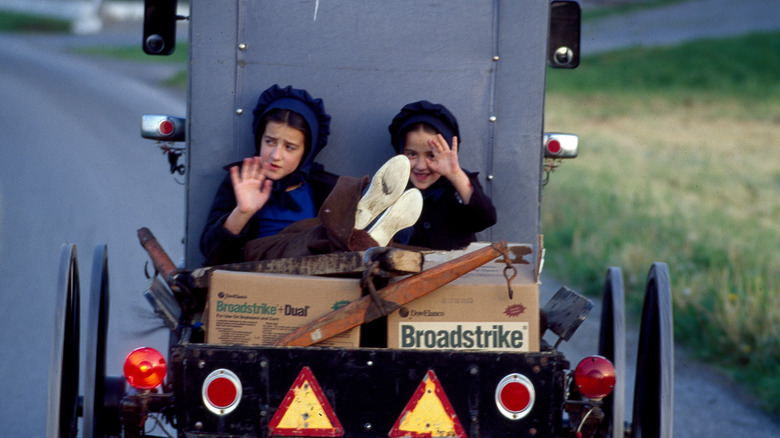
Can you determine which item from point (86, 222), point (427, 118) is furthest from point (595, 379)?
point (86, 222)

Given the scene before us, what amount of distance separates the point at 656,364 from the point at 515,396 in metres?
0.83

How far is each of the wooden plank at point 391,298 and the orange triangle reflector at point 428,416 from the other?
0.27 m

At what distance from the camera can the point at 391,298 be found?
10.5 ft

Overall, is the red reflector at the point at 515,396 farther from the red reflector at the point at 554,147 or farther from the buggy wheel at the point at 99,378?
the red reflector at the point at 554,147

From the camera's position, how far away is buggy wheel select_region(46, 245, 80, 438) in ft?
11.0

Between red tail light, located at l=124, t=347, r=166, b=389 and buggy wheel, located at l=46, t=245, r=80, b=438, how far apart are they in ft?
1.07

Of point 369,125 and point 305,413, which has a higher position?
point 369,125

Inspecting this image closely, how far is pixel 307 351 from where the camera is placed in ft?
10.1

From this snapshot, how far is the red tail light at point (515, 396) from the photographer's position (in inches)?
121

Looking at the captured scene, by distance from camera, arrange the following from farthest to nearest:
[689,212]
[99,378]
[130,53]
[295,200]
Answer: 1. [130,53]
2. [689,212]
3. [295,200]
4. [99,378]

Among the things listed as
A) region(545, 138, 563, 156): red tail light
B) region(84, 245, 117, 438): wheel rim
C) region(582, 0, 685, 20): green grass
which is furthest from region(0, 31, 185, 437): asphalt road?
region(582, 0, 685, 20): green grass

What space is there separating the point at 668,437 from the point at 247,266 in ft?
5.20

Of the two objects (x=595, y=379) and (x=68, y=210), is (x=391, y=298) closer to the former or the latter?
(x=595, y=379)

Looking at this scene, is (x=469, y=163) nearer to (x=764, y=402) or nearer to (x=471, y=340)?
(x=471, y=340)
